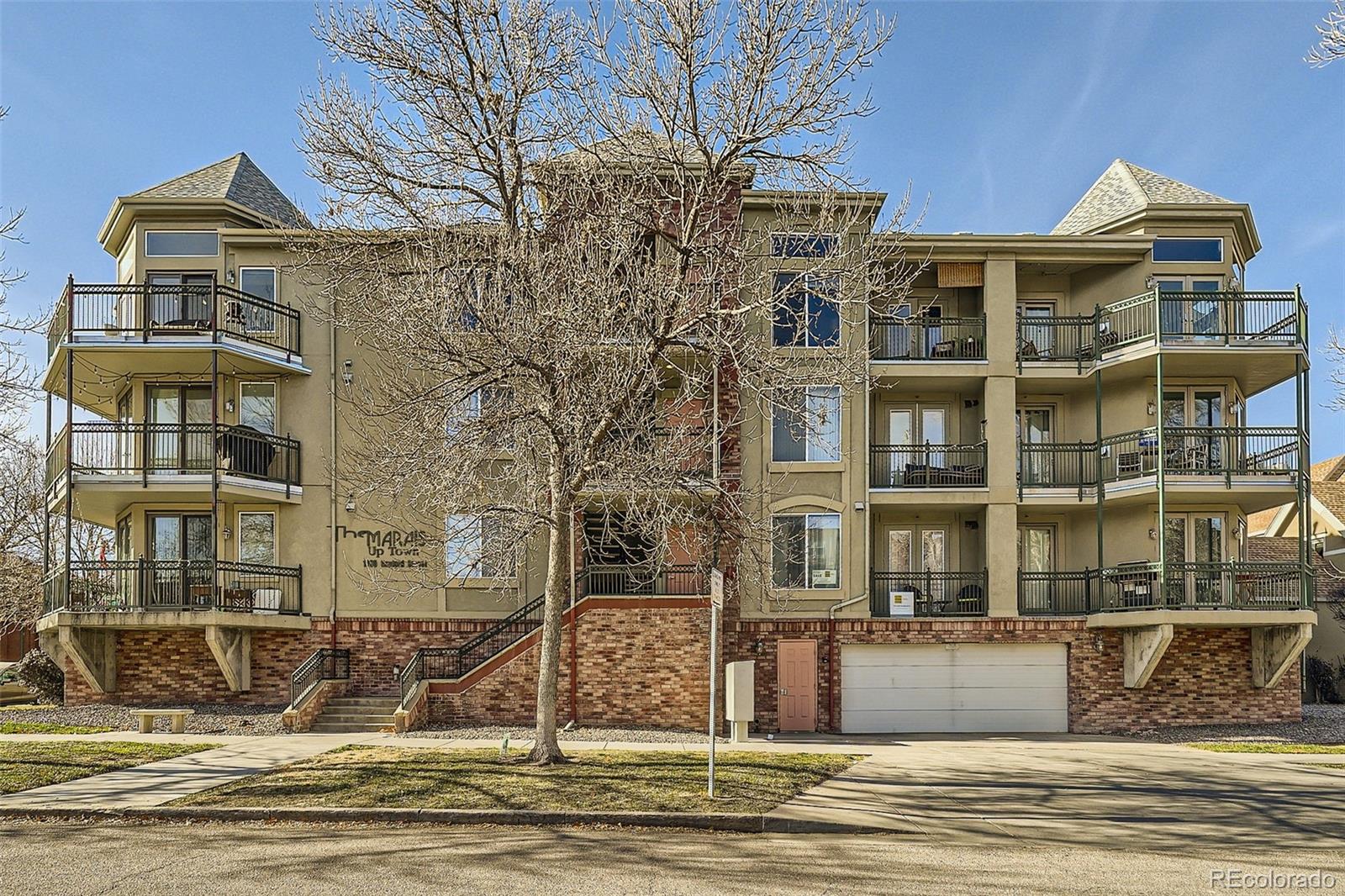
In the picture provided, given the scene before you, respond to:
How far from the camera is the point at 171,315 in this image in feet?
78.2

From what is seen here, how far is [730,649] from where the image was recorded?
76.4ft

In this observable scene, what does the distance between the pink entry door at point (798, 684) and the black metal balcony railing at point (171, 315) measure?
12299 millimetres

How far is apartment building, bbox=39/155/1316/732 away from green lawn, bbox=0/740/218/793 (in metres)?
4.37

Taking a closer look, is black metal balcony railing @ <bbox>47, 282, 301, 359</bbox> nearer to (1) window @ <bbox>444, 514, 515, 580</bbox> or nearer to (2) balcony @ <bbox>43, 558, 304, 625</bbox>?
(2) balcony @ <bbox>43, 558, 304, 625</bbox>

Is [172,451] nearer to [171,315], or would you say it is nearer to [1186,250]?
[171,315]

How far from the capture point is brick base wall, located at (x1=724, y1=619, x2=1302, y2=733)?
2366 centimetres

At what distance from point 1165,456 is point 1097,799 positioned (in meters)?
12.1

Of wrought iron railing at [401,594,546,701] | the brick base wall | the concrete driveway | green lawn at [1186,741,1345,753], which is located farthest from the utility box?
green lawn at [1186,741,1345,753]

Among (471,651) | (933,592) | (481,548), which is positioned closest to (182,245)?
(481,548)

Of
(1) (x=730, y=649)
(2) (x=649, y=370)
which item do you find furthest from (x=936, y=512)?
(2) (x=649, y=370)

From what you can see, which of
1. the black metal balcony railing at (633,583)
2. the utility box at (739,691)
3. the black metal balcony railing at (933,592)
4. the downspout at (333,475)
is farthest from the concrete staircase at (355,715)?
the black metal balcony railing at (933,592)

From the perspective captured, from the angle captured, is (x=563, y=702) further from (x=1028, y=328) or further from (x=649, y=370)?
(x=1028, y=328)

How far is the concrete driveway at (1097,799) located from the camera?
38.2 ft

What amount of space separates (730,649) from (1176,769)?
920 centimetres
